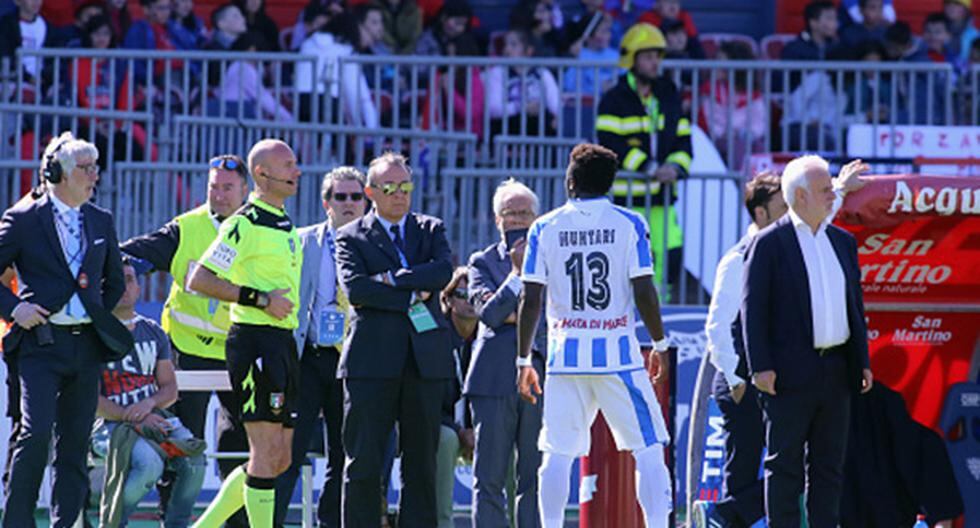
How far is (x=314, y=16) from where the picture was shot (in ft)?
57.2

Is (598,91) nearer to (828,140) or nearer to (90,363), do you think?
(828,140)

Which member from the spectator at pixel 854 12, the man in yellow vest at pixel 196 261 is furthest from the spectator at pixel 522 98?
the spectator at pixel 854 12

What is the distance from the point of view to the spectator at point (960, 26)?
18594 mm

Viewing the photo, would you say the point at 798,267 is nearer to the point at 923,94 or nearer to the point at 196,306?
the point at 196,306

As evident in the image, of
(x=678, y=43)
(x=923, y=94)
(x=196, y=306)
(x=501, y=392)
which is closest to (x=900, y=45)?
(x=678, y=43)

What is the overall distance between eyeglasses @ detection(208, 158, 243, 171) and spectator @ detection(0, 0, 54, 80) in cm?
547

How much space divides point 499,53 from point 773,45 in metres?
2.60

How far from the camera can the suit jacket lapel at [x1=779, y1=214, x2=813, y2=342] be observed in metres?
9.16

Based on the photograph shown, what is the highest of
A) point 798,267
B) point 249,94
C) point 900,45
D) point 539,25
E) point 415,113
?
point 539,25

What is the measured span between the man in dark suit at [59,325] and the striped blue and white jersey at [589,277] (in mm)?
2125

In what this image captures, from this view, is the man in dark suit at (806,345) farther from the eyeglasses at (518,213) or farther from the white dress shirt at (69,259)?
the white dress shirt at (69,259)

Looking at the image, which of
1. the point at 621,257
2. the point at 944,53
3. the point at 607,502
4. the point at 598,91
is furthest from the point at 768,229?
the point at 944,53

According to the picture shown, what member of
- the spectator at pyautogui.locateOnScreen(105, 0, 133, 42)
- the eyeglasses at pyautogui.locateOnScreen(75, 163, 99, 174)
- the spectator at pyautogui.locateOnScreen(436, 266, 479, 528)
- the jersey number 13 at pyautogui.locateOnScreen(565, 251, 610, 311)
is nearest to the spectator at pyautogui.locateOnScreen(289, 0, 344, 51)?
the spectator at pyautogui.locateOnScreen(105, 0, 133, 42)

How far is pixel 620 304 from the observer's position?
9.35 metres
